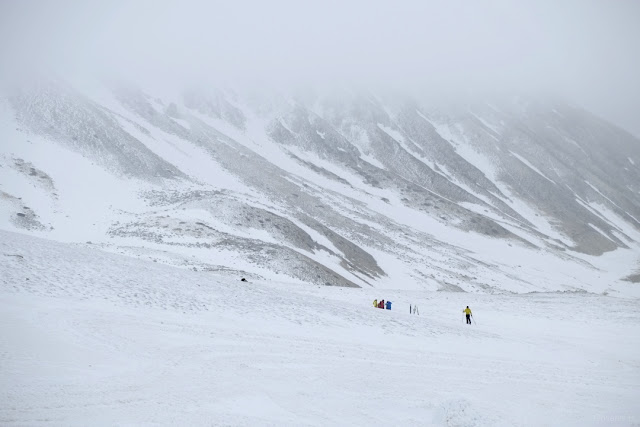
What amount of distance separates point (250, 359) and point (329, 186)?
81.4 meters

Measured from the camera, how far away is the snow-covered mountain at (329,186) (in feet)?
156

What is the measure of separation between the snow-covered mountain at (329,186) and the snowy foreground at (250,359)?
1790 centimetres

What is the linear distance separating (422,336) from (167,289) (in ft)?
39.0

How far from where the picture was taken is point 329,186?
93188 millimetres

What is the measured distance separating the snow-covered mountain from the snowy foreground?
17.9m

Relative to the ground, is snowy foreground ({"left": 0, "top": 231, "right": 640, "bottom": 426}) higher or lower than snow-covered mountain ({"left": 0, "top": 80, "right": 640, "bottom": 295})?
lower

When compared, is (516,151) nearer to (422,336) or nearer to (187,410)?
(422,336)

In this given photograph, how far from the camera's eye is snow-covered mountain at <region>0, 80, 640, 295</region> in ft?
156

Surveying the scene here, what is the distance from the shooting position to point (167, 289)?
1838cm

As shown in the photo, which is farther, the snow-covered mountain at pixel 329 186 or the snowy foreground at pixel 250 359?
Result: the snow-covered mountain at pixel 329 186

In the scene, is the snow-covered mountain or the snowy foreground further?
the snow-covered mountain

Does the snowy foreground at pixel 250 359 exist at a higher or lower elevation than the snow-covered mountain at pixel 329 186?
lower

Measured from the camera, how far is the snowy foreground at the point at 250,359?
30.4 ft

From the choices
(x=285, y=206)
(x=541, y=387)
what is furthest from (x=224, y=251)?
(x=541, y=387)
